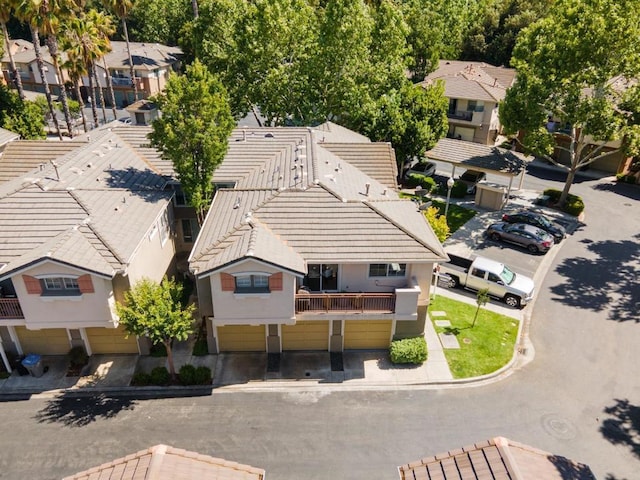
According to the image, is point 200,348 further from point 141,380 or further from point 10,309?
point 10,309

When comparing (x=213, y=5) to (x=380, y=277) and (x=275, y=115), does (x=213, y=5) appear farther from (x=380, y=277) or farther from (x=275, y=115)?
(x=380, y=277)

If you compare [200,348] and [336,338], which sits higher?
[336,338]

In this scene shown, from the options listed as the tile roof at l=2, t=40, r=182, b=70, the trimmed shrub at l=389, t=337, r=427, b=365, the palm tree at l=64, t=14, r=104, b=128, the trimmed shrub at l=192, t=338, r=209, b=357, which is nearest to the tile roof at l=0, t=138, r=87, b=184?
the trimmed shrub at l=192, t=338, r=209, b=357

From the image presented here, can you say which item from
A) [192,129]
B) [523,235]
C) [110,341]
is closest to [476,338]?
[523,235]

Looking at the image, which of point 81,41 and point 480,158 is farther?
point 81,41

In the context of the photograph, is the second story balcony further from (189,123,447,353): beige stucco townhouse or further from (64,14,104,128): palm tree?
(64,14,104,128): palm tree

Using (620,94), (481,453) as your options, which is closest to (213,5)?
(620,94)

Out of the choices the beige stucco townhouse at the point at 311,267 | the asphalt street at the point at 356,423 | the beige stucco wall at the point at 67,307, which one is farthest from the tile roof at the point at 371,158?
the beige stucco wall at the point at 67,307
